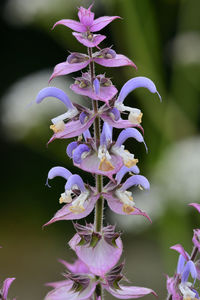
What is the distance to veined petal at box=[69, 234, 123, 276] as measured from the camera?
3.41 ft

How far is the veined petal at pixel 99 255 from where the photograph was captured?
1038 mm

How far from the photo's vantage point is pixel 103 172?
39.1 inches

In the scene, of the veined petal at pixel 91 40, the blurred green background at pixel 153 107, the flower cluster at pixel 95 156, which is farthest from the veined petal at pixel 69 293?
the blurred green background at pixel 153 107

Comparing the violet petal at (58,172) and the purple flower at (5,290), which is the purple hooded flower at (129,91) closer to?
the violet petal at (58,172)

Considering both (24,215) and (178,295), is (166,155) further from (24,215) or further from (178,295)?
(24,215)

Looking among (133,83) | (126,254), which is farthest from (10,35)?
(133,83)

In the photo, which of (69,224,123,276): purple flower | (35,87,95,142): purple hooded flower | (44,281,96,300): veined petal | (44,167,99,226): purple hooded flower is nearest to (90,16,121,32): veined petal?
(35,87,95,142): purple hooded flower

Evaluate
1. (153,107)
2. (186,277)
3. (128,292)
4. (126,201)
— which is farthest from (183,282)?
(153,107)

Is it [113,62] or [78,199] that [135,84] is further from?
[78,199]

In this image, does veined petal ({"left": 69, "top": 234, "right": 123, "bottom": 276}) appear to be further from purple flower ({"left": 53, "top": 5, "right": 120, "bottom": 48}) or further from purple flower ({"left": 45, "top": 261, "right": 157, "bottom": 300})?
purple flower ({"left": 53, "top": 5, "right": 120, "bottom": 48})

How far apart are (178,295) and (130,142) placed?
15.5ft

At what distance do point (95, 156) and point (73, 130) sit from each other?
0.24 feet

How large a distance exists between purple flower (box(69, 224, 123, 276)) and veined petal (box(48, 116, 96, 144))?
206 mm

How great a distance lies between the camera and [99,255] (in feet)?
3.52
